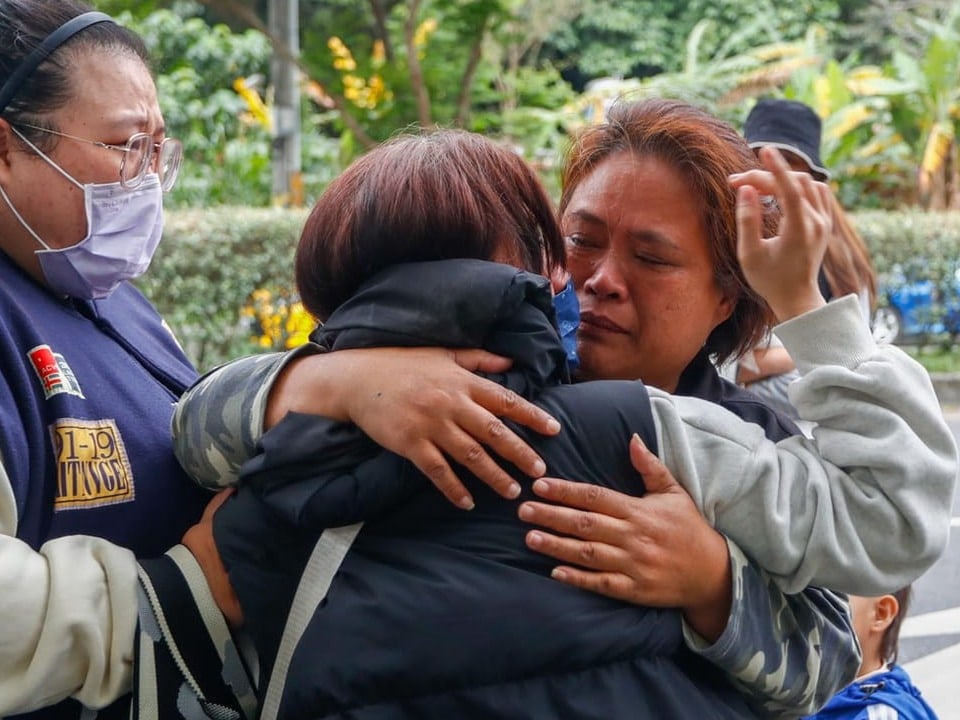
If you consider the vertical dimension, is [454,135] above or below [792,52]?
above

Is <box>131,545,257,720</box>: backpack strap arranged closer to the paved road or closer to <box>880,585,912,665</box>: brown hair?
<box>880,585,912,665</box>: brown hair

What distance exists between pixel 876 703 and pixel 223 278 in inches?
244

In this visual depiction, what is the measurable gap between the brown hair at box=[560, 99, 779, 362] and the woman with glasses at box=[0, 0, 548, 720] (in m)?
0.59

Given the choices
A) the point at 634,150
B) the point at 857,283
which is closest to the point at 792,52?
the point at 857,283

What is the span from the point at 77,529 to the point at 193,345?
6670 mm

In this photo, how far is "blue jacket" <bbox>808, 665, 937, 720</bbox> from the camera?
2.50 metres

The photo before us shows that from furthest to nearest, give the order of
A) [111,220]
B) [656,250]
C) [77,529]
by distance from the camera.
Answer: [111,220] → [656,250] → [77,529]

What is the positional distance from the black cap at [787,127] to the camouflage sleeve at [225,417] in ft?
8.43

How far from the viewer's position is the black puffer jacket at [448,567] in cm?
136

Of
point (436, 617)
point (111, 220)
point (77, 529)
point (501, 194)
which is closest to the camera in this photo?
point (436, 617)

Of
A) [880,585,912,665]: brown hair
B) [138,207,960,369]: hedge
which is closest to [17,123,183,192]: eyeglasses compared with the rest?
[880,585,912,665]: brown hair

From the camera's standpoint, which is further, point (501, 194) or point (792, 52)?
point (792, 52)

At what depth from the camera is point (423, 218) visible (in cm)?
142

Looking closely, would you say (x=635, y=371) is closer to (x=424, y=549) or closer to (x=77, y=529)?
(x=424, y=549)
